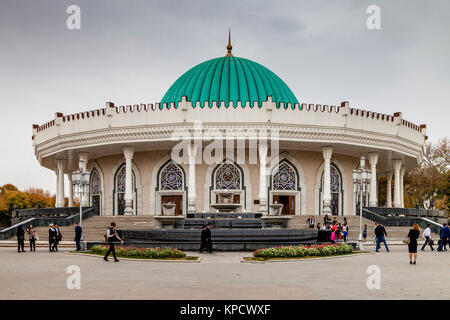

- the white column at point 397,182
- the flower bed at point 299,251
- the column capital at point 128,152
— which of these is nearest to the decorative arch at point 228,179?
the column capital at point 128,152

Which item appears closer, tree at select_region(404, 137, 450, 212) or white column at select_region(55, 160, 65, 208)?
white column at select_region(55, 160, 65, 208)

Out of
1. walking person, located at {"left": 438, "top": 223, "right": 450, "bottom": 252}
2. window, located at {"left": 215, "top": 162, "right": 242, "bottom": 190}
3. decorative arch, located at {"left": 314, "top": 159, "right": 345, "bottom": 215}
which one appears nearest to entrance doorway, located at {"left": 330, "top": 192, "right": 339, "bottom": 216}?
decorative arch, located at {"left": 314, "top": 159, "right": 345, "bottom": 215}

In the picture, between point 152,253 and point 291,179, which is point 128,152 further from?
point 152,253

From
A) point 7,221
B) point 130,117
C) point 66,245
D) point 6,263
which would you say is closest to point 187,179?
point 130,117

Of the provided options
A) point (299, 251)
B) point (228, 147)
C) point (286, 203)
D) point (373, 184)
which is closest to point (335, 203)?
point (373, 184)

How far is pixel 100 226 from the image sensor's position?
29.1 metres

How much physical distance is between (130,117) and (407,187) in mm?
33809

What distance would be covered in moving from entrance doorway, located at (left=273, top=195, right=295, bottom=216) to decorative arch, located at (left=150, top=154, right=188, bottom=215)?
6468 millimetres

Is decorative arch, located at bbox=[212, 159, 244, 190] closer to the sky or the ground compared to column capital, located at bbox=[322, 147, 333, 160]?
closer to the ground

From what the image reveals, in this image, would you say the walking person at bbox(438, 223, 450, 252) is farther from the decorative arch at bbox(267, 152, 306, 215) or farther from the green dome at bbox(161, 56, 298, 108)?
the green dome at bbox(161, 56, 298, 108)

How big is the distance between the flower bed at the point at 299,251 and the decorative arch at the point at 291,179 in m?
17.6

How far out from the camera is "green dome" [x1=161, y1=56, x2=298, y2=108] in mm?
37156

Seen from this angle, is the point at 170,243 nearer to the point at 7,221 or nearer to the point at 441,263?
the point at 441,263

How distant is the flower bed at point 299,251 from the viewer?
52.1ft
